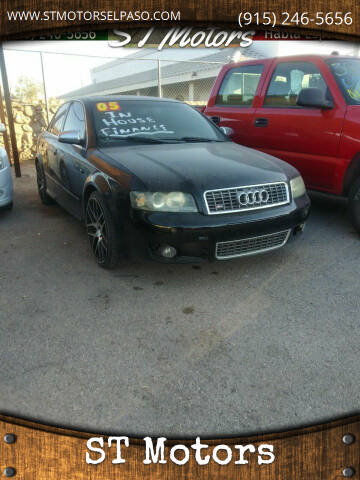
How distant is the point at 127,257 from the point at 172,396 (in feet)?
4.74

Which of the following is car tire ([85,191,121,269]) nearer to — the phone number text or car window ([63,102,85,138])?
car window ([63,102,85,138])

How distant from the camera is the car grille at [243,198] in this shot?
296 centimetres

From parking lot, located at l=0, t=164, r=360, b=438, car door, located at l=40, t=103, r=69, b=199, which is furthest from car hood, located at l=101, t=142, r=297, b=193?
car door, located at l=40, t=103, r=69, b=199

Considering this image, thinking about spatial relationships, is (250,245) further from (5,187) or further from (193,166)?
(5,187)

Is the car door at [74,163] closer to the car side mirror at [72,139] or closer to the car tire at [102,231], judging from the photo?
the car side mirror at [72,139]

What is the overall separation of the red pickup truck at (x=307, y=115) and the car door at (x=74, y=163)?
2.16 metres

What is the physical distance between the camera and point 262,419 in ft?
6.10

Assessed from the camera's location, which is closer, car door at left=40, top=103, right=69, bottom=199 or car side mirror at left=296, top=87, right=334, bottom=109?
car side mirror at left=296, top=87, right=334, bottom=109

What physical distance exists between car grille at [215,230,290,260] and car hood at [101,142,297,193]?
44 centimetres

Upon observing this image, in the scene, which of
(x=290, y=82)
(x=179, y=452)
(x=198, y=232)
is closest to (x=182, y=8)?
(x=179, y=452)

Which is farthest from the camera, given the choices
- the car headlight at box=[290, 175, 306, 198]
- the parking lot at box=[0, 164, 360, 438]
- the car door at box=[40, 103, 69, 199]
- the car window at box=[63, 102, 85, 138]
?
the car door at box=[40, 103, 69, 199]

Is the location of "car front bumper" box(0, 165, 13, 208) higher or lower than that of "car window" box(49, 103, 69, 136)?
lower

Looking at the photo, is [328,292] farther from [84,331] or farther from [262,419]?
[84,331]

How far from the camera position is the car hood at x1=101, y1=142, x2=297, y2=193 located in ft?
9.80
